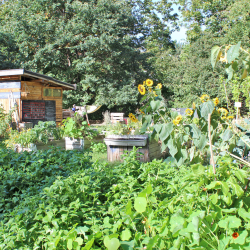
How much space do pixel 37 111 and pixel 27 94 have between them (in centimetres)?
98

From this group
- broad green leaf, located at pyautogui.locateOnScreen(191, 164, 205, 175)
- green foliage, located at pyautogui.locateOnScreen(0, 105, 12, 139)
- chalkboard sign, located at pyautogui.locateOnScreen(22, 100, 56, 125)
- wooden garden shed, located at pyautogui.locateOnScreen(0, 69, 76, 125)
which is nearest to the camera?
broad green leaf, located at pyautogui.locateOnScreen(191, 164, 205, 175)

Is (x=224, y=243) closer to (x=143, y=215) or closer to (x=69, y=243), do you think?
(x=143, y=215)

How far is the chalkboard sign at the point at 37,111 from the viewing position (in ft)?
36.3

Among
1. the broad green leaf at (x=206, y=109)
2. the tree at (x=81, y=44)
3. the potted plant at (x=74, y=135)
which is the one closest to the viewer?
the broad green leaf at (x=206, y=109)

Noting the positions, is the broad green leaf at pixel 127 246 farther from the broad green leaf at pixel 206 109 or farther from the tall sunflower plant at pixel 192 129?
the broad green leaf at pixel 206 109

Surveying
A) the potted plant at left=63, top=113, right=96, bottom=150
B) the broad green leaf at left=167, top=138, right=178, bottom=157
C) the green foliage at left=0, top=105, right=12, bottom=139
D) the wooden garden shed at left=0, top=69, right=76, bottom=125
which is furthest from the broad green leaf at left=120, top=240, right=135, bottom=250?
the wooden garden shed at left=0, top=69, right=76, bottom=125

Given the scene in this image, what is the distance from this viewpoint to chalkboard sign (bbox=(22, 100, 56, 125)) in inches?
435

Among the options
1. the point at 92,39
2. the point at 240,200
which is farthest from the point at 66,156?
the point at 92,39

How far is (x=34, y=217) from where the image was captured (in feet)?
6.40

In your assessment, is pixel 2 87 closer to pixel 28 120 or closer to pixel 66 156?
pixel 28 120

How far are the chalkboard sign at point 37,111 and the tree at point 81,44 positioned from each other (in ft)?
25.9

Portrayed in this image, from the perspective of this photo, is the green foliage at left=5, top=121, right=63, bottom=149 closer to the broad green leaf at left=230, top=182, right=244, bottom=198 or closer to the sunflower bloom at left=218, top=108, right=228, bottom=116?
the sunflower bloom at left=218, top=108, right=228, bottom=116

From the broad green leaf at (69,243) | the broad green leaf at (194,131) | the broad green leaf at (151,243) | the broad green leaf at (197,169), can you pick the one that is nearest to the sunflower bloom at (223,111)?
the broad green leaf at (194,131)

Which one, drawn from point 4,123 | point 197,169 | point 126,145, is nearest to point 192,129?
point 197,169
